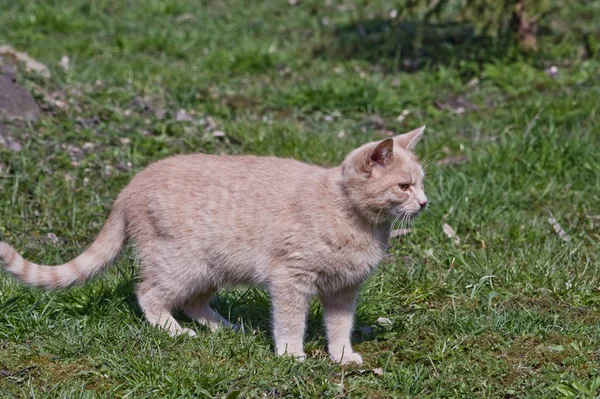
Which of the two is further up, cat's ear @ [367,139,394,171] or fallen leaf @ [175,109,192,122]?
cat's ear @ [367,139,394,171]

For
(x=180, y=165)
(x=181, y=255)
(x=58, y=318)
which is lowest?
(x=58, y=318)

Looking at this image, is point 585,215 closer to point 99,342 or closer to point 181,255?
point 181,255

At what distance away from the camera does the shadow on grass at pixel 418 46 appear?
30.6ft

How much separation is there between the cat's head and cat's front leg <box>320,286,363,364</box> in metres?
0.46

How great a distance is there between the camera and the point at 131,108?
7.55 m

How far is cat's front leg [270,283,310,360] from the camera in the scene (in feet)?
14.3

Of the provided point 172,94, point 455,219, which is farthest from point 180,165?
point 172,94

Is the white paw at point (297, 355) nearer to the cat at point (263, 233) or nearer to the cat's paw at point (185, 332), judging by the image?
the cat at point (263, 233)

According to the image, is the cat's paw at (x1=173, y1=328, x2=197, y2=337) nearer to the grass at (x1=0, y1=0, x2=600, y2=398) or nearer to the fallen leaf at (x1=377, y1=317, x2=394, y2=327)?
the grass at (x1=0, y1=0, x2=600, y2=398)

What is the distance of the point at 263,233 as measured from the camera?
4.50m

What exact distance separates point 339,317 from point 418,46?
18.7 ft

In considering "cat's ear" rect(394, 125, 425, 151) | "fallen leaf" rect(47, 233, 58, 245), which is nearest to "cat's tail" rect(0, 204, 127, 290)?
"fallen leaf" rect(47, 233, 58, 245)

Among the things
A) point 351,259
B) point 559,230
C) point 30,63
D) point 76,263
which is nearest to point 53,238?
point 76,263

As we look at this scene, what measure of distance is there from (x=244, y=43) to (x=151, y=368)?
20.9 ft
